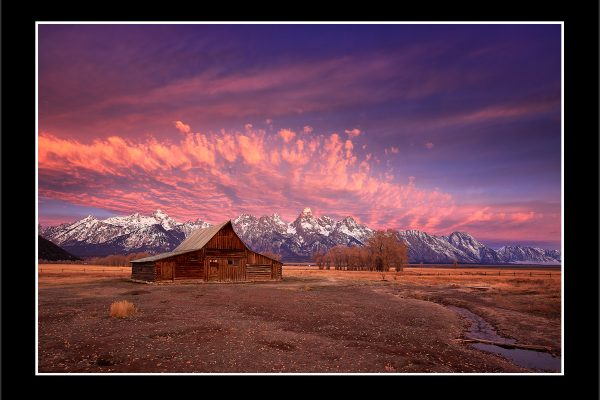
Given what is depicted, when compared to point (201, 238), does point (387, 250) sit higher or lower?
lower

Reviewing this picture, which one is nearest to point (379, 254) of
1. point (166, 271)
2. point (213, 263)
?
point (213, 263)

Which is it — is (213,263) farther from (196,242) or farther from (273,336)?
(273,336)

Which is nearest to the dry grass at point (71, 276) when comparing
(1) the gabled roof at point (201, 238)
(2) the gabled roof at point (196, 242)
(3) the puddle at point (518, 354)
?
(2) the gabled roof at point (196, 242)

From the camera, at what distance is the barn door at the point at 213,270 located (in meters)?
49.6

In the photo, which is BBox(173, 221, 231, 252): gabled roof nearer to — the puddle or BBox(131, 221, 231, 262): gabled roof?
BBox(131, 221, 231, 262): gabled roof

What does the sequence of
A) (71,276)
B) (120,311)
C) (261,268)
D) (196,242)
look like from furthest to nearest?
(71,276)
(196,242)
(261,268)
(120,311)

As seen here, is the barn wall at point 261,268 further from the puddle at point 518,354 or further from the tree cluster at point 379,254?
the tree cluster at point 379,254

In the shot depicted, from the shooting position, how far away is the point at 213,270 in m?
50.0

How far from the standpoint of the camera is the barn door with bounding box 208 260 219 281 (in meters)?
49.6

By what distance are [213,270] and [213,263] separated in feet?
3.03

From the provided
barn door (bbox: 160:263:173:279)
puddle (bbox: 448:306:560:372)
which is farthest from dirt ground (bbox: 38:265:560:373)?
barn door (bbox: 160:263:173:279)
